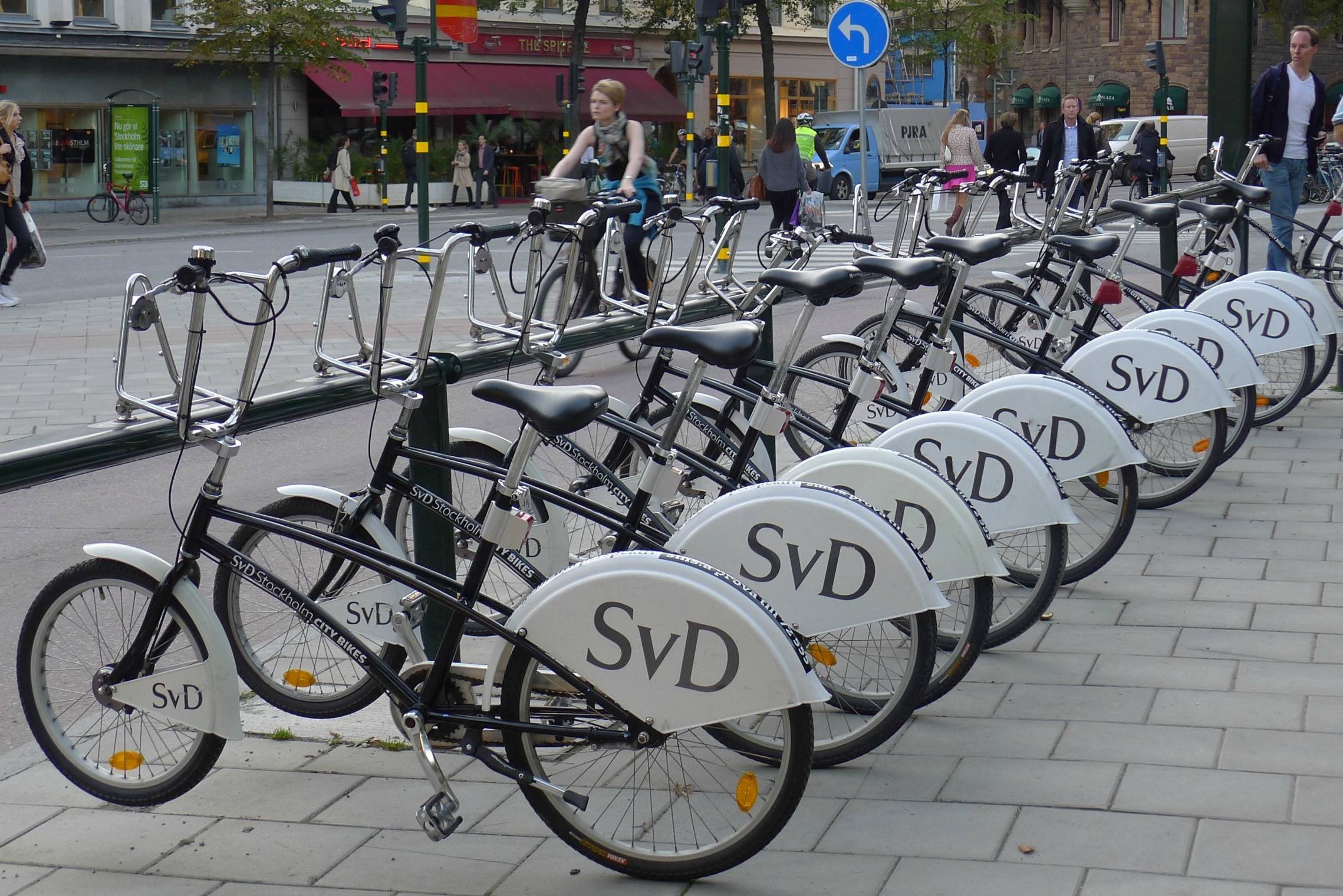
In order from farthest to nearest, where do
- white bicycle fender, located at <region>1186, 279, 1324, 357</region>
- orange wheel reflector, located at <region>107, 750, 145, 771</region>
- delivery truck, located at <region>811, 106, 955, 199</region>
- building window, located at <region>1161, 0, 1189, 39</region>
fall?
building window, located at <region>1161, 0, 1189, 39</region> < delivery truck, located at <region>811, 106, 955, 199</region> < white bicycle fender, located at <region>1186, 279, 1324, 357</region> < orange wheel reflector, located at <region>107, 750, 145, 771</region>

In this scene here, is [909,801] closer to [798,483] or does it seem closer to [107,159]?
[798,483]

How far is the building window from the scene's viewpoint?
63844 mm

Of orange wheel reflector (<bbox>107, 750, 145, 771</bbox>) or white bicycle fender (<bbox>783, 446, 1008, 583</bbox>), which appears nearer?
orange wheel reflector (<bbox>107, 750, 145, 771</bbox>)

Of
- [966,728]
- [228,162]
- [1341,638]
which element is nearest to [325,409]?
[966,728]

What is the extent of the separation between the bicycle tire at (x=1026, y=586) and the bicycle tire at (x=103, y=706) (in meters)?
2.14

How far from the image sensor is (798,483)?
149 inches

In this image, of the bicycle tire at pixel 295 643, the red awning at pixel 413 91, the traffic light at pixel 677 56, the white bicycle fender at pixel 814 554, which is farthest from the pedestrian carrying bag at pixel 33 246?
the red awning at pixel 413 91

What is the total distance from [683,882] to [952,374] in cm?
278

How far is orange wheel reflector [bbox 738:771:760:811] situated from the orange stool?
41318 millimetres

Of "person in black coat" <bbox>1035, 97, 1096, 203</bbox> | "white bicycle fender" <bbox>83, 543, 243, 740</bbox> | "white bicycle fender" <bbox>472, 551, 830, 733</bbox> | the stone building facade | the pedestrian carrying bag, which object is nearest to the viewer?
"white bicycle fender" <bbox>472, 551, 830, 733</bbox>

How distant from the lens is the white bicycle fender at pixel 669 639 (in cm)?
318

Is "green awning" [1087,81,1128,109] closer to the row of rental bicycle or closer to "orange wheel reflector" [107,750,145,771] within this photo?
the row of rental bicycle

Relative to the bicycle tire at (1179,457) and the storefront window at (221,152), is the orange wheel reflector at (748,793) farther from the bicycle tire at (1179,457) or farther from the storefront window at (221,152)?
the storefront window at (221,152)

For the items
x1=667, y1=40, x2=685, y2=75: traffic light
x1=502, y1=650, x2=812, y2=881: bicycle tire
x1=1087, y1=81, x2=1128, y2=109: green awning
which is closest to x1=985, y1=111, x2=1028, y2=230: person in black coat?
x1=667, y1=40, x2=685, y2=75: traffic light
